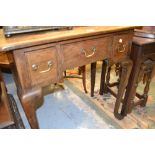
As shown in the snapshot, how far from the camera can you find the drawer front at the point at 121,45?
3.28ft

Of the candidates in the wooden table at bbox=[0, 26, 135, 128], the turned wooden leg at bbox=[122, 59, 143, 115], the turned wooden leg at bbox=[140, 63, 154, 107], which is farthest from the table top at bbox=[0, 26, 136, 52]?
the turned wooden leg at bbox=[140, 63, 154, 107]

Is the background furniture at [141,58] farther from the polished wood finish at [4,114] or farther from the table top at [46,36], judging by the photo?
the polished wood finish at [4,114]

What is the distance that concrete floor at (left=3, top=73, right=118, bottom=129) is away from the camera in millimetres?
1446

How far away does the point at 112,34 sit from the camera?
0.94m

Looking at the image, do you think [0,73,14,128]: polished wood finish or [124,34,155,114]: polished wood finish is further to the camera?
[124,34,155,114]: polished wood finish

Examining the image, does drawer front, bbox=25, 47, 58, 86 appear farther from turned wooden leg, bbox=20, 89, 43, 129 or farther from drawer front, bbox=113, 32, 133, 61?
drawer front, bbox=113, 32, 133, 61

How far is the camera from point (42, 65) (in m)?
0.79

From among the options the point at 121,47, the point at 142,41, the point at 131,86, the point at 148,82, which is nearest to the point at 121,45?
the point at 121,47

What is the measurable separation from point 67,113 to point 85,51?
0.88 metres

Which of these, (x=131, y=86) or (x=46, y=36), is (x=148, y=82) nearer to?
(x=131, y=86)

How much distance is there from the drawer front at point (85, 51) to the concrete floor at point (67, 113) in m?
0.73
